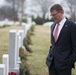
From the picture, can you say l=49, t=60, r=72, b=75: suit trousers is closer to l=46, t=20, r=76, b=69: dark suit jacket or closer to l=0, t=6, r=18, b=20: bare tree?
l=46, t=20, r=76, b=69: dark suit jacket

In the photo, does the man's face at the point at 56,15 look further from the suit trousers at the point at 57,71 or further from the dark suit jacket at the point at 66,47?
the suit trousers at the point at 57,71

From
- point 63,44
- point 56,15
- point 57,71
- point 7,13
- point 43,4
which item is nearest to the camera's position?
point 56,15

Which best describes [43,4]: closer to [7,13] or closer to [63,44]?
[7,13]

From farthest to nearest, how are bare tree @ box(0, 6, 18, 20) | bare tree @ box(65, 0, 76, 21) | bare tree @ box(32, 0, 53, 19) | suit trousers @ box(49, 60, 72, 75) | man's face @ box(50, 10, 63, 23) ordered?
bare tree @ box(32, 0, 53, 19) → bare tree @ box(0, 6, 18, 20) → bare tree @ box(65, 0, 76, 21) → suit trousers @ box(49, 60, 72, 75) → man's face @ box(50, 10, 63, 23)

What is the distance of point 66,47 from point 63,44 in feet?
0.21

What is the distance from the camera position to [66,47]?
4.84 metres

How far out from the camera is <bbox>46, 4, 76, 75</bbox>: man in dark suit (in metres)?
4.79

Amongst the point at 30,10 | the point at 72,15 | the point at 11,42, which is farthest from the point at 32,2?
the point at 11,42

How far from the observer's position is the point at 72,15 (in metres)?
65.2

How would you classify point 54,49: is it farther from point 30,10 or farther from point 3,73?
point 30,10

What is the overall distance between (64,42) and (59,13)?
427mm

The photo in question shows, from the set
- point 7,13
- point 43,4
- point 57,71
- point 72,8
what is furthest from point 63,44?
point 43,4

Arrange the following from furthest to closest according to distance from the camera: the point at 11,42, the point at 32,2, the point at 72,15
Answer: the point at 32,2 < the point at 72,15 < the point at 11,42

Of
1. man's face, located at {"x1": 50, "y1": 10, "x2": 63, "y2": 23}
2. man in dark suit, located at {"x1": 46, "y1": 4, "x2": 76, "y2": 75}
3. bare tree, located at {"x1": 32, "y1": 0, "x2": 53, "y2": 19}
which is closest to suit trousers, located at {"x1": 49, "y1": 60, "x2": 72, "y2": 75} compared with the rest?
man in dark suit, located at {"x1": 46, "y1": 4, "x2": 76, "y2": 75}
